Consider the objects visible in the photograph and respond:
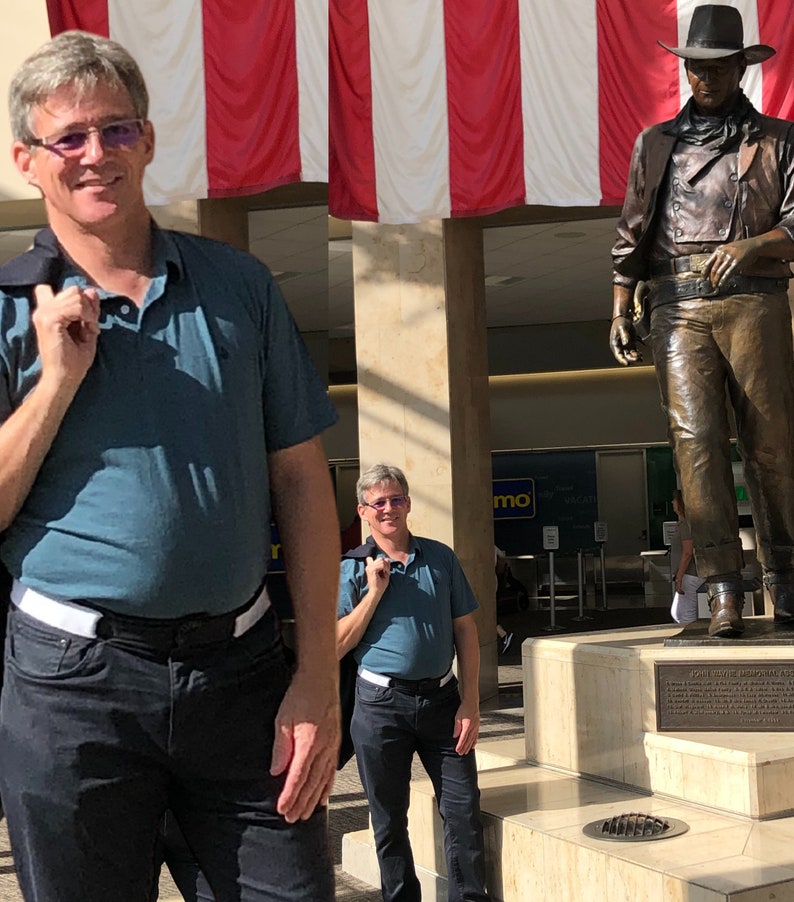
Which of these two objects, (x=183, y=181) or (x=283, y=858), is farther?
(x=183, y=181)

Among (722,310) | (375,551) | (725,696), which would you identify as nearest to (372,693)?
(375,551)

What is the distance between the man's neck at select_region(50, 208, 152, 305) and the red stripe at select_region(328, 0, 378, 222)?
7.92m

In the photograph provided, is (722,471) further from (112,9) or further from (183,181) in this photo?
(112,9)

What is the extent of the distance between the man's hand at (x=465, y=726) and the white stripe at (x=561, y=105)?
19.5 feet

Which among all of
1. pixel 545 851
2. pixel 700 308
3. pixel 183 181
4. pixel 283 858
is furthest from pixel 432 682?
pixel 183 181

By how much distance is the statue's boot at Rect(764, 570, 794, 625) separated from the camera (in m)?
5.42

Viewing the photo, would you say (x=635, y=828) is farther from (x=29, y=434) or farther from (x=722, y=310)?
(x=29, y=434)

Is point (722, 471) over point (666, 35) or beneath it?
beneath

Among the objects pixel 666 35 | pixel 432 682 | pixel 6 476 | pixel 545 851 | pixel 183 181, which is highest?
pixel 666 35

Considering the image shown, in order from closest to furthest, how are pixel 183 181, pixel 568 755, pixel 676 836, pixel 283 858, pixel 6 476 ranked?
pixel 6 476, pixel 283 858, pixel 676 836, pixel 568 755, pixel 183 181

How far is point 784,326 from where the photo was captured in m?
5.27

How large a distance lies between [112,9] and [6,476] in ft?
28.9

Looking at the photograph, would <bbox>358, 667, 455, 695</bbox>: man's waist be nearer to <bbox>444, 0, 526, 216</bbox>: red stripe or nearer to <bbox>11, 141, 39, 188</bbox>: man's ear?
<bbox>11, 141, 39, 188</bbox>: man's ear

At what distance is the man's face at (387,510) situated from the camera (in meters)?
4.80
